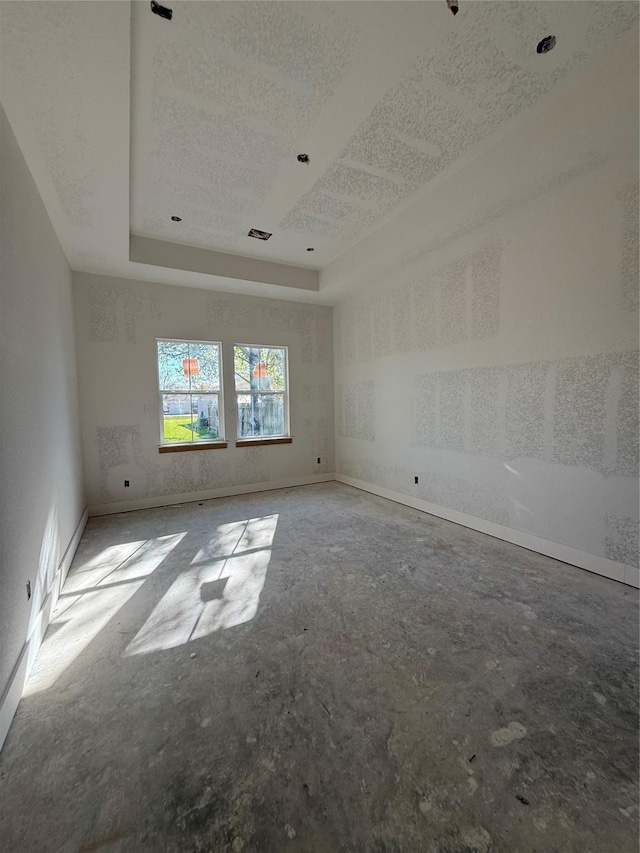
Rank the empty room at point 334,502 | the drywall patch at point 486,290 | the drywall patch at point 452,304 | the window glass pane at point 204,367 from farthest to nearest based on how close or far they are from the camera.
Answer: the window glass pane at point 204,367
the drywall patch at point 452,304
the drywall patch at point 486,290
the empty room at point 334,502

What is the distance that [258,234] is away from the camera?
13.0 feet

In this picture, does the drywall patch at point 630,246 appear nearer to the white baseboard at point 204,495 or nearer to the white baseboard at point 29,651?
the white baseboard at point 29,651

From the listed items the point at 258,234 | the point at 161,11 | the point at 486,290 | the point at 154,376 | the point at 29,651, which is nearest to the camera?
the point at 161,11

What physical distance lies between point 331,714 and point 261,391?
4344mm

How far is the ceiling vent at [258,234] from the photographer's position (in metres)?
3.86

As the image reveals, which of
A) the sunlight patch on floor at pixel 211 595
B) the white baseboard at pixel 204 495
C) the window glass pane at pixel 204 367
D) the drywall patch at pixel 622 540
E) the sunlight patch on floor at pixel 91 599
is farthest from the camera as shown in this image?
the window glass pane at pixel 204 367

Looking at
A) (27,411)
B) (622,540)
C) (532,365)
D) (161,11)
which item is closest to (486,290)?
(532,365)

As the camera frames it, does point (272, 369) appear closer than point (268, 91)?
No

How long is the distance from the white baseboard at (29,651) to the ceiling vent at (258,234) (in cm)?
365

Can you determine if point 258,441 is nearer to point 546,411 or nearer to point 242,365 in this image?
point 242,365

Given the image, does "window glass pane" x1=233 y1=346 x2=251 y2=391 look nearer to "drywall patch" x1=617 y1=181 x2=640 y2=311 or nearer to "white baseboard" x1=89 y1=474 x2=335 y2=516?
"white baseboard" x1=89 y1=474 x2=335 y2=516

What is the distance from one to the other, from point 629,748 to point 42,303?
4.07 m

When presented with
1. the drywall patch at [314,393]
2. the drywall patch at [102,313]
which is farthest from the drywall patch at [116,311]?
the drywall patch at [314,393]

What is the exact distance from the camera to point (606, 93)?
2.05 meters
